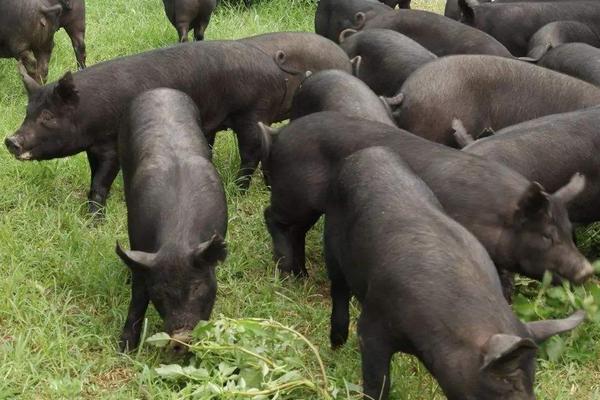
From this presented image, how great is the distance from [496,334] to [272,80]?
3741 mm

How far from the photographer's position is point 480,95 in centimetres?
642

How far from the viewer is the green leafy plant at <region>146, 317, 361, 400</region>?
4.11 metres

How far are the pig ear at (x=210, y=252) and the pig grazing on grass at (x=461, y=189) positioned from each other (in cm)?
84

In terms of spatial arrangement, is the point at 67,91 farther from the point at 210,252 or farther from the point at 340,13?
the point at 340,13

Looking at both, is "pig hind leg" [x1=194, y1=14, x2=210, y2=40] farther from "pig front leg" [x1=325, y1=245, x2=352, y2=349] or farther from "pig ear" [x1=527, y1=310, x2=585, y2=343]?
"pig ear" [x1=527, y1=310, x2=585, y2=343]

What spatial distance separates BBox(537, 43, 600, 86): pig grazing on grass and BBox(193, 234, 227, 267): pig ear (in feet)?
12.1

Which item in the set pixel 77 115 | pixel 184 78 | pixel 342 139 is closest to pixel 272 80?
→ pixel 184 78

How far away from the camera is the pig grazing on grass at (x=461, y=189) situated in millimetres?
4559

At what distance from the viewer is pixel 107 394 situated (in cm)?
432

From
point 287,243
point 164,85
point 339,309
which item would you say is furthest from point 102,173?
point 339,309

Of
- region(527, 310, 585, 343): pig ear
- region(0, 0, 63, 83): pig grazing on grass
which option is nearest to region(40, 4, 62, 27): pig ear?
region(0, 0, 63, 83): pig grazing on grass

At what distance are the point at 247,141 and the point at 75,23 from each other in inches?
111

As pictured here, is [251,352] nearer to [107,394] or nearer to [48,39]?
[107,394]

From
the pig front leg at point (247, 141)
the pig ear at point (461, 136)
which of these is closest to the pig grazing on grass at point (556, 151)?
the pig ear at point (461, 136)
